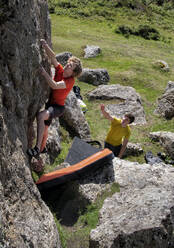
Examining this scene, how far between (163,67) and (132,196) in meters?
24.4

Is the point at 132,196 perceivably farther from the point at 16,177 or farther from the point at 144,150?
the point at 144,150

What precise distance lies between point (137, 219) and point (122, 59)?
86.2 feet

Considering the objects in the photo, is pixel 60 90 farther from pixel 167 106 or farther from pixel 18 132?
pixel 167 106

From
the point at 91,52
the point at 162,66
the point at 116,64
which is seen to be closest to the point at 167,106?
the point at 116,64

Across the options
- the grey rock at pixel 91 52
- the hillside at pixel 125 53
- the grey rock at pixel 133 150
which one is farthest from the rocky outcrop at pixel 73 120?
the grey rock at pixel 91 52

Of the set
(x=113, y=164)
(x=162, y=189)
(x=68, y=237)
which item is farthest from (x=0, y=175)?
(x=113, y=164)

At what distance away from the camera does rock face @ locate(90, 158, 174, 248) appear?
21.3 feet

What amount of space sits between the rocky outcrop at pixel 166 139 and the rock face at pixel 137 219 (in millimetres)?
6911

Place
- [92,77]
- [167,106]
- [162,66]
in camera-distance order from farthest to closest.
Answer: [162,66] → [92,77] → [167,106]

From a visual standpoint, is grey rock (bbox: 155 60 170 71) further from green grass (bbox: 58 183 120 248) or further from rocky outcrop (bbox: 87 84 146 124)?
green grass (bbox: 58 183 120 248)

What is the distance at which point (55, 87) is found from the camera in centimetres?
768

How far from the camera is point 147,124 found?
18422mm

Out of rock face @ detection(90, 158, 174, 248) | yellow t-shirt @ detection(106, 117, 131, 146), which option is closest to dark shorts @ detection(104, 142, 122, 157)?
yellow t-shirt @ detection(106, 117, 131, 146)

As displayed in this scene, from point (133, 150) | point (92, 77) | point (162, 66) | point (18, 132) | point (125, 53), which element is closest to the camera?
point (18, 132)
